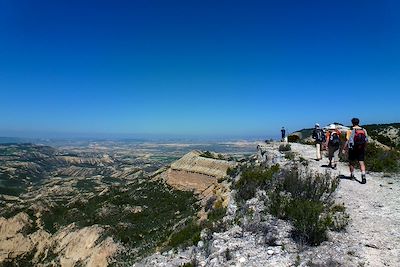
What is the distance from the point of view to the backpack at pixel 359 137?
576 inches

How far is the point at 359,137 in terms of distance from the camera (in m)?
14.7

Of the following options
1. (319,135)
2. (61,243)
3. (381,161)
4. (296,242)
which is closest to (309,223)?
(296,242)

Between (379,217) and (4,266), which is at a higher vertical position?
(379,217)

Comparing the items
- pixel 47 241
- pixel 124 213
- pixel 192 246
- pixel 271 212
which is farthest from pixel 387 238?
pixel 47 241

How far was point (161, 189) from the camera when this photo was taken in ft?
182

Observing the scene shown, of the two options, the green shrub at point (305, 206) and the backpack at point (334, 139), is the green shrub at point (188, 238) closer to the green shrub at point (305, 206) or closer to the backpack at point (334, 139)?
the green shrub at point (305, 206)

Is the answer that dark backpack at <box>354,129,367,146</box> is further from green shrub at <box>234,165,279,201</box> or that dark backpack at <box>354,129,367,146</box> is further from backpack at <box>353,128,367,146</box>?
green shrub at <box>234,165,279,201</box>

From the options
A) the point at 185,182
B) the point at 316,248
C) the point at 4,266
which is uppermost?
the point at 316,248

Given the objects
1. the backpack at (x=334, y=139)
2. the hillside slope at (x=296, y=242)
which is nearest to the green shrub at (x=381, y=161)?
the backpack at (x=334, y=139)

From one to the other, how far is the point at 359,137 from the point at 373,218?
5.24 metres

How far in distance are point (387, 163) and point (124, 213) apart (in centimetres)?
3353

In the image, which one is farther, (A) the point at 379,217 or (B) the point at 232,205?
(B) the point at 232,205

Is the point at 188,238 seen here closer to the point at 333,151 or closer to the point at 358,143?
the point at 358,143

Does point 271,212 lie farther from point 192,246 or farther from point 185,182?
point 185,182
